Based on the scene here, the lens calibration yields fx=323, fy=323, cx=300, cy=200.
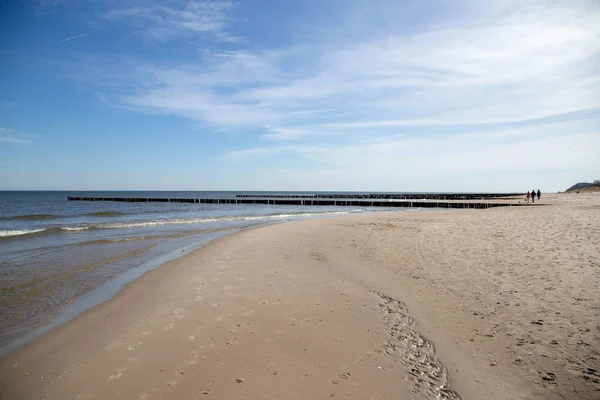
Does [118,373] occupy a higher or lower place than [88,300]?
higher

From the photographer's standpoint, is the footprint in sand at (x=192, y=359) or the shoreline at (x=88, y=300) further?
the shoreline at (x=88, y=300)

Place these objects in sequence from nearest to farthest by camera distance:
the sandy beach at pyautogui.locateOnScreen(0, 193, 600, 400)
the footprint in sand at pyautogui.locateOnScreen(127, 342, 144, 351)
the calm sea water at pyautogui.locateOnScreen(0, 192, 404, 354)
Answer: the sandy beach at pyautogui.locateOnScreen(0, 193, 600, 400) < the footprint in sand at pyautogui.locateOnScreen(127, 342, 144, 351) < the calm sea water at pyautogui.locateOnScreen(0, 192, 404, 354)

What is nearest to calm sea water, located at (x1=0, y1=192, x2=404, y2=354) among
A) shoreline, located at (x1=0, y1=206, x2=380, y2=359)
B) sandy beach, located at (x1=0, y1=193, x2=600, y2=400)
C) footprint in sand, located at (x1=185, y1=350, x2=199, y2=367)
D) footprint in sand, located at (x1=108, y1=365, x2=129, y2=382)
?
shoreline, located at (x1=0, y1=206, x2=380, y2=359)

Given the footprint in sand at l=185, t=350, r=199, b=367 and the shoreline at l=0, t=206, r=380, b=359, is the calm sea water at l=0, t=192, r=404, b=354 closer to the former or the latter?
the shoreline at l=0, t=206, r=380, b=359

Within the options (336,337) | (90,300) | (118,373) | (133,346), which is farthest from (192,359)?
(90,300)

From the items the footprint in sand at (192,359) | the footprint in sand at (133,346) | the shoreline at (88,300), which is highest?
the footprint in sand at (192,359)

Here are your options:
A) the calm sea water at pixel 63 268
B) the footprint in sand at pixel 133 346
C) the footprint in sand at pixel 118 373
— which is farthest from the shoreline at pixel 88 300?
the footprint in sand at pixel 118 373

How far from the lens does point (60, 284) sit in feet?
28.0

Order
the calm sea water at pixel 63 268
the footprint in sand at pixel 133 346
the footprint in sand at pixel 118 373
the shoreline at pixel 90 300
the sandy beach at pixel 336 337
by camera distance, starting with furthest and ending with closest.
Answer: the calm sea water at pixel 63 268 → the shoreline at pixel 90 300 → the footprint in sand at pixel 133 346 → the footprint in sand at pixel 118 373 → the sandy beach at pixel 336 337

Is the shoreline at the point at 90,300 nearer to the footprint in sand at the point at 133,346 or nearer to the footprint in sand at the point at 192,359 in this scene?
the footprint in sand at the point at 133,346

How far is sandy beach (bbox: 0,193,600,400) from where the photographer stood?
12.3 ft

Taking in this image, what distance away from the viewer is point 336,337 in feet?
16.2

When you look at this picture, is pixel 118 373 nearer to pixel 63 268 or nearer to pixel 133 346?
pixel 133 346

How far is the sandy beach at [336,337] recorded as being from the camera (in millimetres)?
3748
